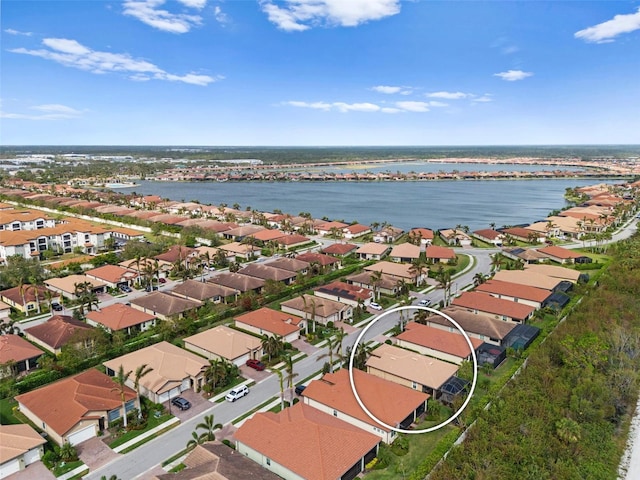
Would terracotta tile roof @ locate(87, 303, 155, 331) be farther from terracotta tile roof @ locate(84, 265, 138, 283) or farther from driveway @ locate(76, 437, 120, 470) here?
driveway @ locate(76, 437, 120, 470)

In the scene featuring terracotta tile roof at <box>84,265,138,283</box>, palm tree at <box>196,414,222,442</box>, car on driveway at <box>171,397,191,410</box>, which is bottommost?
car on driveway at <box>171,397,191,410</box>

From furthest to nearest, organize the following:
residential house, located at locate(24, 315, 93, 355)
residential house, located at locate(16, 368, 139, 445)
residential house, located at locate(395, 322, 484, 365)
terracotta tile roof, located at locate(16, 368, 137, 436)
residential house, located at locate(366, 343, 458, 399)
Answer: residential house, located at locate(24, 315, 93, 355) < residential house, located at locate(395, 322, 484, 365) < residential house, located at locate(366, 343, 458, 399) < terracotta tile roof, located at locate(16, 368, 137, 436) < residential house, located at locate(16, 368, 139, 445)

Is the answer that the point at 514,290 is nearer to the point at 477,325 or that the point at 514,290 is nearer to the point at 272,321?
the point at 477,325

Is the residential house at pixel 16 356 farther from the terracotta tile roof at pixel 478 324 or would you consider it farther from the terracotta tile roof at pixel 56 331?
the terracotta tile roof at pixel 478 324


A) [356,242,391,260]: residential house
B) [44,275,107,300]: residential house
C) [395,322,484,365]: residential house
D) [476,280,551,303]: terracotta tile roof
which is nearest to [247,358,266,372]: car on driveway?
[395,322,484,365]: residential house

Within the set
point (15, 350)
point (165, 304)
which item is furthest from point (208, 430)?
point (165, 304)

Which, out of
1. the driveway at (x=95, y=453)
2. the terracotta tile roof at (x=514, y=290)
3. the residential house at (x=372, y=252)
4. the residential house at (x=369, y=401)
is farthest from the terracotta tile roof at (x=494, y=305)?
the driveway at (x=95, y=453)
